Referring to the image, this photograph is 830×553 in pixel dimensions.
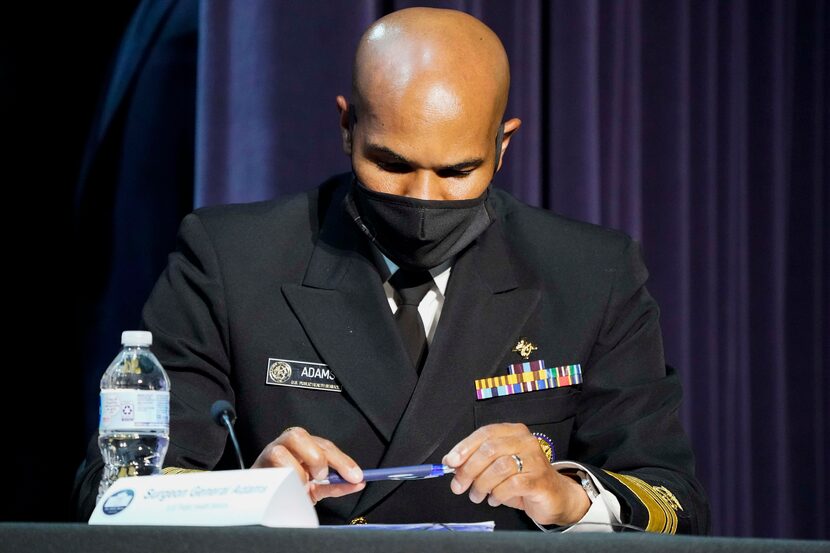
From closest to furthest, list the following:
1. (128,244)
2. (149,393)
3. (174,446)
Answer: (149,393) < (174,446) < (128,244)

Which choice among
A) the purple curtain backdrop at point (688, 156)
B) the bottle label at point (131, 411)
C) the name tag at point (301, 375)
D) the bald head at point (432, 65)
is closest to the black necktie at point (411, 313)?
the name tag at point (301, 375)

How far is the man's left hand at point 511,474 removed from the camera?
133 cm

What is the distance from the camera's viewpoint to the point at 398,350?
1.74 meters

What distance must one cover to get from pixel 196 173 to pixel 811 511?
1624mm

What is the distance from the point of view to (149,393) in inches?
51.3

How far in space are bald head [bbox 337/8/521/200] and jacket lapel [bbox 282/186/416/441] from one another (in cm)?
16

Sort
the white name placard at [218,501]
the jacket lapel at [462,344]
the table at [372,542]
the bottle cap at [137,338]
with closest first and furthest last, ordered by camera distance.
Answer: the table at [372,542] → the white name placard at [218,501] → the bottle cap at [137,338] → the jacket lapel at [462,344]

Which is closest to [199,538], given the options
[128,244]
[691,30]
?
[128,244]

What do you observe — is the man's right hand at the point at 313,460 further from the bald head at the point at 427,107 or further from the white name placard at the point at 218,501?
the bald head at the point at 427,107

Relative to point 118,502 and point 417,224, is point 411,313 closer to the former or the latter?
point 417,224

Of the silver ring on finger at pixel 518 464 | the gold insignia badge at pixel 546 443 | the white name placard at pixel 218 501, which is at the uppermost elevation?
the white name placard at pixel 218 501

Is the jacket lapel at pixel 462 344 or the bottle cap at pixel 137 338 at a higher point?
the bottle cap at pixel 137 338

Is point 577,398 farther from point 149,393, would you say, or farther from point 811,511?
point 811,511

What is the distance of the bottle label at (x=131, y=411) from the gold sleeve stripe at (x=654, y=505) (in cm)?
61
